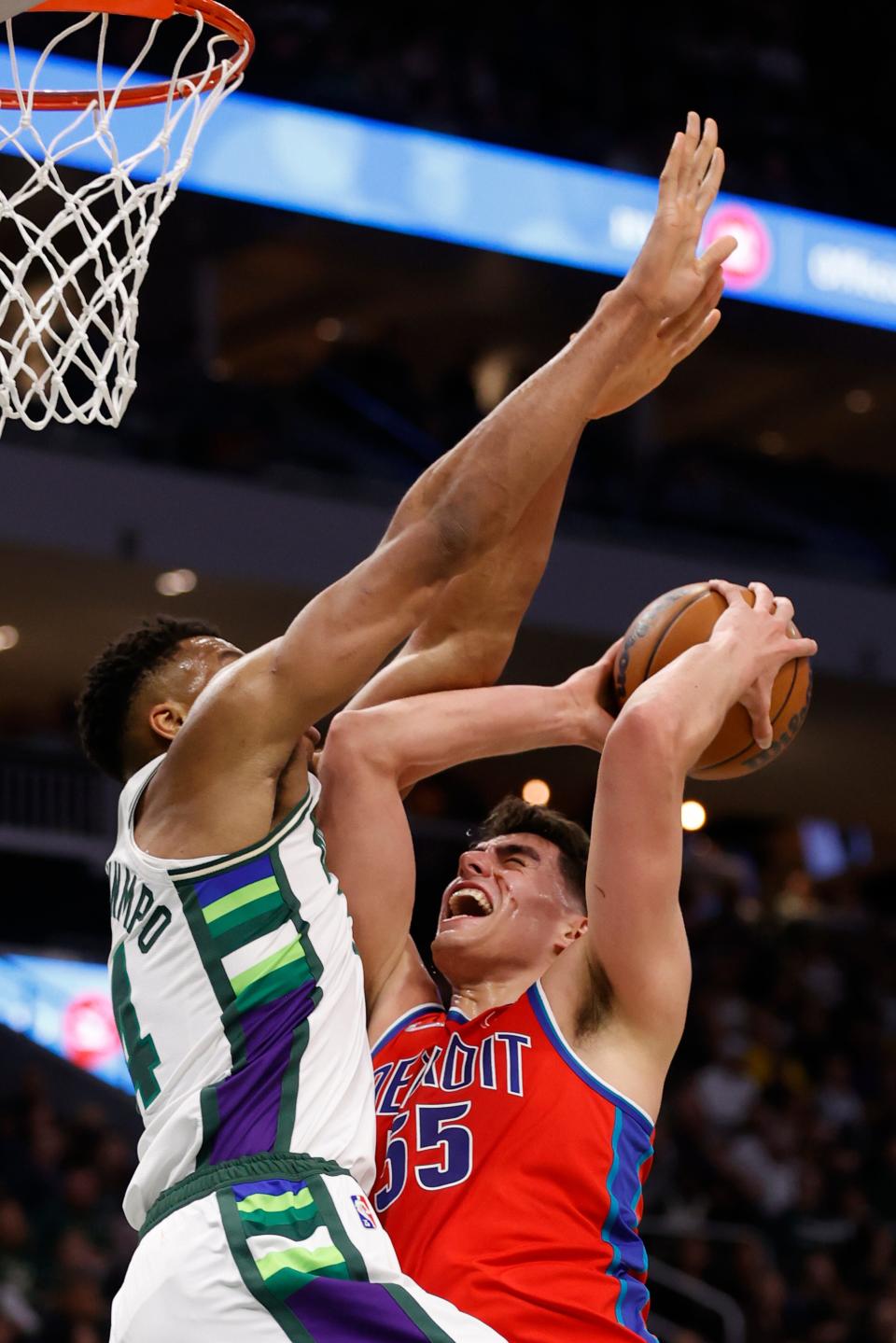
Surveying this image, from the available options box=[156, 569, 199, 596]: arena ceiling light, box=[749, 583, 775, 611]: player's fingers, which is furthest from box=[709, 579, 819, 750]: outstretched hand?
box=[156, 569, 199, 596]: arena ceiling light

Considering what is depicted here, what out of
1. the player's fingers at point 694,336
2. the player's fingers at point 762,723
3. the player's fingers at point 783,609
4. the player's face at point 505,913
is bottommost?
the player's face at point 505,913

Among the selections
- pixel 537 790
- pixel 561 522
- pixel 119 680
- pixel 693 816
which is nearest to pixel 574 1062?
pixel 119 680

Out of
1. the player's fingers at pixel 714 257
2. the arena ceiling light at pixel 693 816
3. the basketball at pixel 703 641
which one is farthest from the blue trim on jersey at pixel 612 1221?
the arena ceiling light at pixel 693 816

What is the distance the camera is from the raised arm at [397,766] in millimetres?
3723

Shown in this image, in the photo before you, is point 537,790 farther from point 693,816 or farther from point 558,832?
point 558,832

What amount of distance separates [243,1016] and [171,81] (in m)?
2.11

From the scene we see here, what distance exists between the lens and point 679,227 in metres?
3.65

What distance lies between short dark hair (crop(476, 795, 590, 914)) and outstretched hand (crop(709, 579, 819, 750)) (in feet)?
1.56

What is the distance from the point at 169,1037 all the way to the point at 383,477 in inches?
429

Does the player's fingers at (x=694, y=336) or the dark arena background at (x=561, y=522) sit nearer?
the player's fingers at (x=694, y=336)

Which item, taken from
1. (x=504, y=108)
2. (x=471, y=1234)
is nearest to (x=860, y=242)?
(x=504, y=108)

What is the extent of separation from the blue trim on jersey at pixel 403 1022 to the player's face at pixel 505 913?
79mm

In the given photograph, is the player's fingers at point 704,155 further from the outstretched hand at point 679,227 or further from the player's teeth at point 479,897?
the player's teeth at point 479,897

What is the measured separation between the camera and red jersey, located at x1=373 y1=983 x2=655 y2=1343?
3.26 metres
